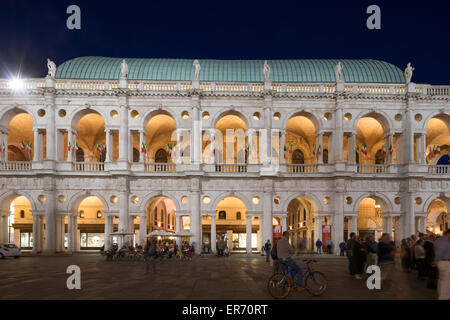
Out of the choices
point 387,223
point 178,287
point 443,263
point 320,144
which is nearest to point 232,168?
point 320,144

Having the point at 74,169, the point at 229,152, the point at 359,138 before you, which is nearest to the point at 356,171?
the point at 359,138

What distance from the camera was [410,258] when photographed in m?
23.0

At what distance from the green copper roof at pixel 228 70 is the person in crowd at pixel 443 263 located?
34.6 metres

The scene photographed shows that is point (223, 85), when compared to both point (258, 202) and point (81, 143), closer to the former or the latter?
point (258, 202)

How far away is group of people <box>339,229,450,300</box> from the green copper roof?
25.5 m

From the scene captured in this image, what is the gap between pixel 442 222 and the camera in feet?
164

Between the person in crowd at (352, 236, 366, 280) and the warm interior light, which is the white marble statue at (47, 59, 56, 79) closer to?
the warm interior light

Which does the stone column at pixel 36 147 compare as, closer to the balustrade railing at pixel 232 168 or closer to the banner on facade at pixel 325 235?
the balustrade railing at pixel 232 168

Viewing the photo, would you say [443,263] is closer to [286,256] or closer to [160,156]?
[286,256]

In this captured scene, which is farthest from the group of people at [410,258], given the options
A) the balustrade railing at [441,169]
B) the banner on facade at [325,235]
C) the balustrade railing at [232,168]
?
the balustrade railing at [441,169]

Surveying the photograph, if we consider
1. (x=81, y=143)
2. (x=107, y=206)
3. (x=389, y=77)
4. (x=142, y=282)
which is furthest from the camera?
(x=81, y=143)

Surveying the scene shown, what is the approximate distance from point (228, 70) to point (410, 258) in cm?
2929

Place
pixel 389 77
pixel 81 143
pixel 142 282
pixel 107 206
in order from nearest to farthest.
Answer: pixel 142 282 → pixel 107 206 → pixel 389 77 → pixel 81 143

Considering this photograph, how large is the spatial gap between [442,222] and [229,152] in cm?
2626
